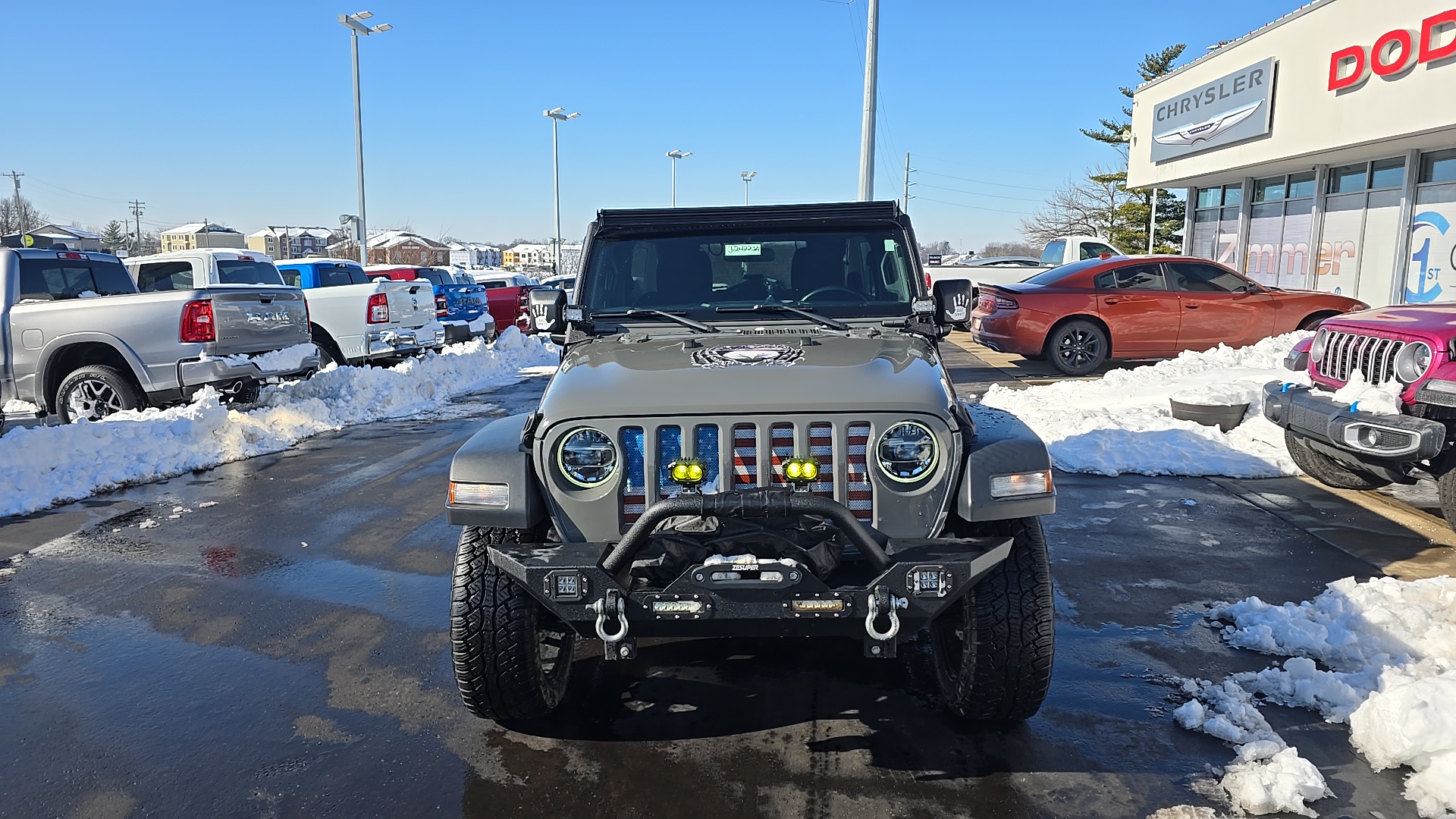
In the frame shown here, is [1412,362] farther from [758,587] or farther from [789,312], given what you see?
[758,587]

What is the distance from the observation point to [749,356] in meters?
3.73

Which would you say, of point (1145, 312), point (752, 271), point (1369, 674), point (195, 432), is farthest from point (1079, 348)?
point (195, 432)

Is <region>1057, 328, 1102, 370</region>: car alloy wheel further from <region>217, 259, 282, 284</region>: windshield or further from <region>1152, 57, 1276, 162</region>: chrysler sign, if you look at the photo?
<region>217, 259, 282, 284</region>: windshield

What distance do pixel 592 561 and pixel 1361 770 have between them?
2.60m

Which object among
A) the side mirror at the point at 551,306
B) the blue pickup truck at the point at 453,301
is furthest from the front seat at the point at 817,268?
the blue pickup truck at the point at 453,301

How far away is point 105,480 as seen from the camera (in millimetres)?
7605

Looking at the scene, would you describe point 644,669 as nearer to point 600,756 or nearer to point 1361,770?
point 600,756

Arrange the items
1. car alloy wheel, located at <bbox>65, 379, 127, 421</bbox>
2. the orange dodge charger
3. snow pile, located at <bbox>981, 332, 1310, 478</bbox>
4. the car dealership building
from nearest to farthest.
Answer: snow pile, located at <bbox>981, 332, 1310, 478</bbox> → car alloy wheel, located at <bbox>65, 379, 127, 421</bbox> → the orange dodge charger → the car dealership building

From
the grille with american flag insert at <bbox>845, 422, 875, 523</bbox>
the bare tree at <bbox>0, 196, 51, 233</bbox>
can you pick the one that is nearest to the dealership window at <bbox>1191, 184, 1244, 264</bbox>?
the grille with american flag insert at <bbox>845, 422, 875, 523</bbox>

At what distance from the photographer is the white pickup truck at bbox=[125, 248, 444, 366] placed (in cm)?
1212

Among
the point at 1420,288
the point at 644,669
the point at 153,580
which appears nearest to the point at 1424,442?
the point at 644,669

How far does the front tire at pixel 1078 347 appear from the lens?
13.4m

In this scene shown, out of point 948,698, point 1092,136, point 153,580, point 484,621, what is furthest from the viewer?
point 1092,136

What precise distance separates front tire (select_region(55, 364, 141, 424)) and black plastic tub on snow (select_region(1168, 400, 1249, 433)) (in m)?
9.83
